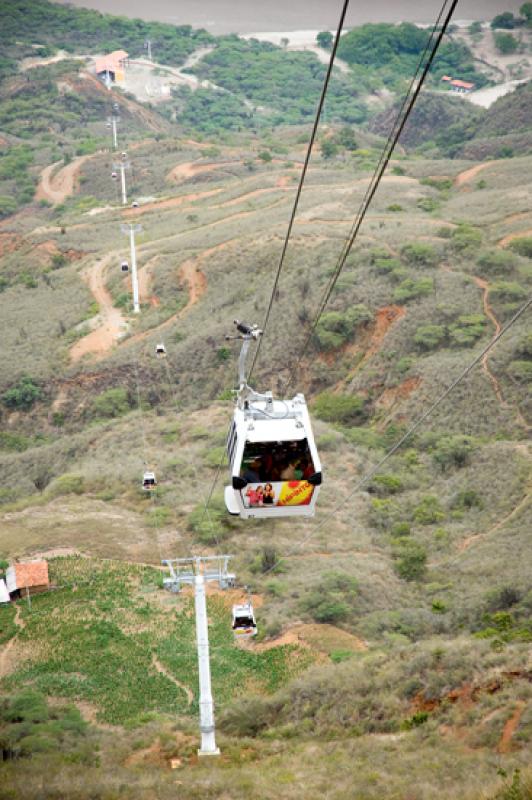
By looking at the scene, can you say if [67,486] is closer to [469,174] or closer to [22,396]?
[22,396]

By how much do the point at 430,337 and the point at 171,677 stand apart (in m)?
32.3

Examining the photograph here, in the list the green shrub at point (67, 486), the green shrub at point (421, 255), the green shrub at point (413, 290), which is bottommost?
the green shrub at point (67, 486)

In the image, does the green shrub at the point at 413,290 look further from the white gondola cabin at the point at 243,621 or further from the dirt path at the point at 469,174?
the white gondola cabin at the point at 243,621

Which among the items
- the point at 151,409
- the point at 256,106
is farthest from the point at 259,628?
the point at 256,106

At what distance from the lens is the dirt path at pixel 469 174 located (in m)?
90.8

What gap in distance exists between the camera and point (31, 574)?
34.9 meters

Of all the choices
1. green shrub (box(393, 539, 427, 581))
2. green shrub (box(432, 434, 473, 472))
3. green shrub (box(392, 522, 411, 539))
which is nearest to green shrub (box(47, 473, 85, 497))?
green shrub (box(392, 522, 411, 539))

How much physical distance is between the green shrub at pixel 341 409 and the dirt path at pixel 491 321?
798 centimetres

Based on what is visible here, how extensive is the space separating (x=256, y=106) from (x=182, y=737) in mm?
187371

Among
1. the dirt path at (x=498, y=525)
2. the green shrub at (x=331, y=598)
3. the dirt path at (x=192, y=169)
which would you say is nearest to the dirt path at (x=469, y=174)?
the dirt path at (x=192, y=169)

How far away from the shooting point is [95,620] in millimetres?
32938

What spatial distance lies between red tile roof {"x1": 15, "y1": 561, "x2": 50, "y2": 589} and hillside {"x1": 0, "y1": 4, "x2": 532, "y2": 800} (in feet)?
2.35

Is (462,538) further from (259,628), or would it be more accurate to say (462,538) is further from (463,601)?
(259,628)

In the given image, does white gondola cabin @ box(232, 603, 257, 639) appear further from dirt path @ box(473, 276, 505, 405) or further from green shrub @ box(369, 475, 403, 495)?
dirt path @ box(473, 276, 505, 405)
